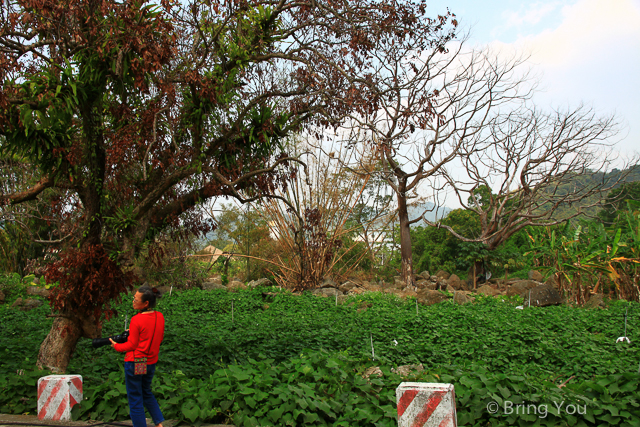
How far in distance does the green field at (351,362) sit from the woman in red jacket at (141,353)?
14.4 inches

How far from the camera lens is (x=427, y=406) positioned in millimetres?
2951

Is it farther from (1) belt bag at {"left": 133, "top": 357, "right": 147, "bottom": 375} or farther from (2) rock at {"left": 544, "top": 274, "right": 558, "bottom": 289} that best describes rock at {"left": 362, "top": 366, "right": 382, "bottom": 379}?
(2) rock at {"left": 544, "top": 274, "right": 558, "bottom": 289}

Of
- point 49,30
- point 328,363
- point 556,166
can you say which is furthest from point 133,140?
point 556,166

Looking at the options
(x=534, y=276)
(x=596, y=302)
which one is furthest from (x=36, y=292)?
(x=534, y=276)

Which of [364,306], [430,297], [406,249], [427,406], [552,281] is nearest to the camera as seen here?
[427,406]

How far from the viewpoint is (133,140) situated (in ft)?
14.7

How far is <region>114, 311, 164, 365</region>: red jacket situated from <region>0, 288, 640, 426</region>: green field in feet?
2.05

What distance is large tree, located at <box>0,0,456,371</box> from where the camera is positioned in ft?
13.7

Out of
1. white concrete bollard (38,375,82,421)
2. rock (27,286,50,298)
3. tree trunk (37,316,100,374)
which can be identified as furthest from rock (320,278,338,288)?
white concrete bollard (38,375,82,421)

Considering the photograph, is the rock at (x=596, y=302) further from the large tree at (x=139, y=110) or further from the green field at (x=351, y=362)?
the large tree at (x=139, y=110)

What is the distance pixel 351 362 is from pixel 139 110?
3528 millimetres

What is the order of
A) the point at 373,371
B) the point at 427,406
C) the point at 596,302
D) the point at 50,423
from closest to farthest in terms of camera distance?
the point at 427,406 < the point at 50,423 < the point at 373,371 < the point at 596,302

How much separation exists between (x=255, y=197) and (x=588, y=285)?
8.76 meters

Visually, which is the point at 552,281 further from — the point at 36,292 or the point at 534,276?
the point at 36,292
